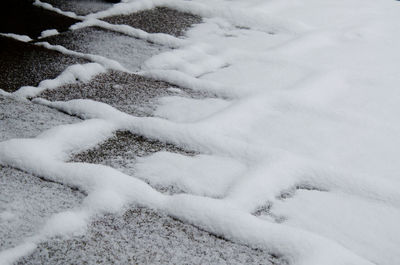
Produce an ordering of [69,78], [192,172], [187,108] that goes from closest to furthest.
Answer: [192,172] → [187,108] → [69,78]

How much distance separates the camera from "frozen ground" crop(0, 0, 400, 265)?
2.44 ft

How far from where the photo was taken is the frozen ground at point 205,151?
2.44ft

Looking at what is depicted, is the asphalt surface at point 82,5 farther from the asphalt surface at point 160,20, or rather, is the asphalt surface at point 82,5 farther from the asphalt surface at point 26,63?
the asphalt surface at point 26,63

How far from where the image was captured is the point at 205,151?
1005 millimetres

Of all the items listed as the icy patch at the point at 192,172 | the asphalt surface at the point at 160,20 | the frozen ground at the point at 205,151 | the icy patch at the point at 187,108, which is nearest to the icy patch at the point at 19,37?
the frozen ground at the point at 205,151

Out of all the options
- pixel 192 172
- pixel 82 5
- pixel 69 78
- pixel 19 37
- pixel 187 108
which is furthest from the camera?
pixel 82 5

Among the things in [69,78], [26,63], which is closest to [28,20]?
[26,63]

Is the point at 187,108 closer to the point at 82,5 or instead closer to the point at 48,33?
the point at 48,33

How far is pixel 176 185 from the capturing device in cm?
89

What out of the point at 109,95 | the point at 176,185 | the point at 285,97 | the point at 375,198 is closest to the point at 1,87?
the point at 109,95

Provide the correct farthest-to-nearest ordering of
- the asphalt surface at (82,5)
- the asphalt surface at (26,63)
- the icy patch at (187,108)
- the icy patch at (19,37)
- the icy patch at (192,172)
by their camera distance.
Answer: the asphalt surface at (82,5) → the icy patch at (19,37) → the asphalt surface at (26,63) → the icy patch at (187,108) → the icy patch at (192,172)

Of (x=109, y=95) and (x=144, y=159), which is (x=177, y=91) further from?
(x=144, y=159)

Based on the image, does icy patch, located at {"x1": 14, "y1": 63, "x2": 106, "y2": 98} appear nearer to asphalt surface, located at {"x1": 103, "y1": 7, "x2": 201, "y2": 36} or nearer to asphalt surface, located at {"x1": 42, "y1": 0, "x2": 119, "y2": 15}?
asphalt surface, located at {"x1": 103, "y1": 7, "x2": 201, "y2": 36}

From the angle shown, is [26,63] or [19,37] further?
[19,37]
